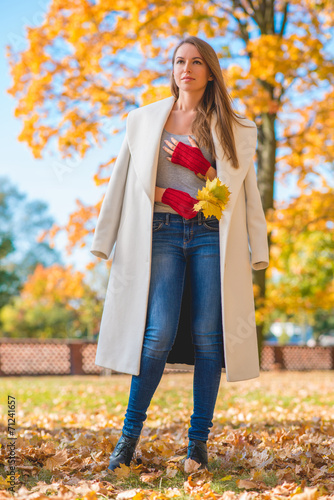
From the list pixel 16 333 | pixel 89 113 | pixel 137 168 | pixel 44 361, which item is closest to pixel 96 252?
pixel 137 168

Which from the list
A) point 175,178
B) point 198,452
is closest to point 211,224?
point 175,178

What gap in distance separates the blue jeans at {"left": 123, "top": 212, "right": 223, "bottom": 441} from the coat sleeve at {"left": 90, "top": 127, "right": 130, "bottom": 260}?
0.23 m

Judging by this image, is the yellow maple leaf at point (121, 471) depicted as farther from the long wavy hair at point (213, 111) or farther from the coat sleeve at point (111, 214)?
the long wavy hair at point (213, 111)

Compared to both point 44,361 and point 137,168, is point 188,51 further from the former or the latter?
point 44,361

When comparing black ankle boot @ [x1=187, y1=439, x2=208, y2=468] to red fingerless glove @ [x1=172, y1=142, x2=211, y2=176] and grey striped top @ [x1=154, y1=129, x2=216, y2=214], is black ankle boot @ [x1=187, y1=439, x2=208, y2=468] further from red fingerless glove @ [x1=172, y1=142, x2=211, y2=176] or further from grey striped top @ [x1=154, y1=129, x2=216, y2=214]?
red fingerless glove @ [x1=172, y1=142, x2=211, y2=176]

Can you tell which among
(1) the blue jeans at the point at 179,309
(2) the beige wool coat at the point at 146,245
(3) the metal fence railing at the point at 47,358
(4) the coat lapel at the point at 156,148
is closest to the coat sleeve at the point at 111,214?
(2) the beige wool coat at the point at 146,245

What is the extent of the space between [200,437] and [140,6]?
6135 mm

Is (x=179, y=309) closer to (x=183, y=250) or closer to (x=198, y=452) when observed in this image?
(x=183, y=250)

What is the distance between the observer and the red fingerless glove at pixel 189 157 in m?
2.45

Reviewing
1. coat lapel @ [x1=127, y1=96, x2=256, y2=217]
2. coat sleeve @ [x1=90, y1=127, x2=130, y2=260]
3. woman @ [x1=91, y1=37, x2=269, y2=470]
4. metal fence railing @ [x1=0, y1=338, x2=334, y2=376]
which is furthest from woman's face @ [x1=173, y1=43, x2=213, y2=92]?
metal fence railing @ [x1=0, y1=338, x2=334, y2=376]

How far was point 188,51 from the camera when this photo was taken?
2.54m

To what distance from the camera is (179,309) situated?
237 cm

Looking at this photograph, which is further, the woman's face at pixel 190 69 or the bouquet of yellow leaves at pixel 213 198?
the woman's face at pixel 190 69

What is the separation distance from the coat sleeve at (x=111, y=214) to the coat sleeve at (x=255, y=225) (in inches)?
25.6
